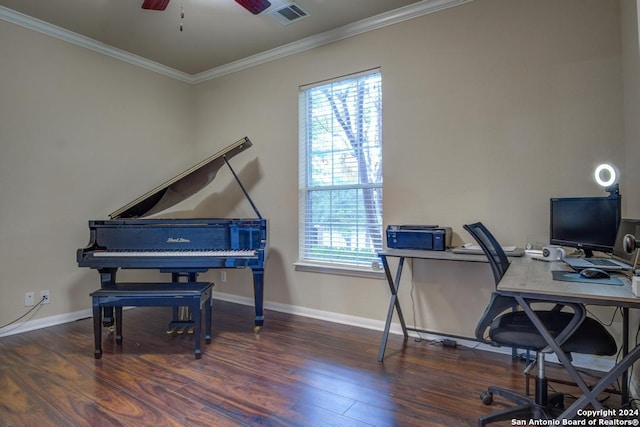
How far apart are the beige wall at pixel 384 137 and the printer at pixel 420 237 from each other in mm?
279

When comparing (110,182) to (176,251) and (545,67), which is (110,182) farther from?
(545,67)

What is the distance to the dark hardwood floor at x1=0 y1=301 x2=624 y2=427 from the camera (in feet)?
6.05

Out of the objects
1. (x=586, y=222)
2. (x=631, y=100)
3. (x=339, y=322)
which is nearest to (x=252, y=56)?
(x=339, y=322)

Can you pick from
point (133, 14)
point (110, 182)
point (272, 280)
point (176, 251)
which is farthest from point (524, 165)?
point (110, 182)

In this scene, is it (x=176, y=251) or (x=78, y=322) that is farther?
(x=78, y=322)

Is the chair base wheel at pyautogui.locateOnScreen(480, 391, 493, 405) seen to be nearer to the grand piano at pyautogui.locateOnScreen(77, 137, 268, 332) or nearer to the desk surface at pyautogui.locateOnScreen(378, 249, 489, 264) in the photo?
the desk surface at pyautogui.locateOnScreen(378, 249, 489, 264)

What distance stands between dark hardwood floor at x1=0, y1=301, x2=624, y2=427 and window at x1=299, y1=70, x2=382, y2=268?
819mm

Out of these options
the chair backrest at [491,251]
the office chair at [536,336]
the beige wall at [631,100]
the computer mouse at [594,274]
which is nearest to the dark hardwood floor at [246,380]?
the office chair at [536,336]

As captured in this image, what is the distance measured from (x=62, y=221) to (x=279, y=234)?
2074 mm

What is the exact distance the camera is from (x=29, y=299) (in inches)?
125

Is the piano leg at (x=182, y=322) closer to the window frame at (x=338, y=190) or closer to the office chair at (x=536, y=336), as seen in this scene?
the window frame at (x=338, y=190)

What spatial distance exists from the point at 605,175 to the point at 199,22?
3.37 meters

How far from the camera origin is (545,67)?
2494 millimetres

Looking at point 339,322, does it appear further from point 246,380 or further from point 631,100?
point 631,100
